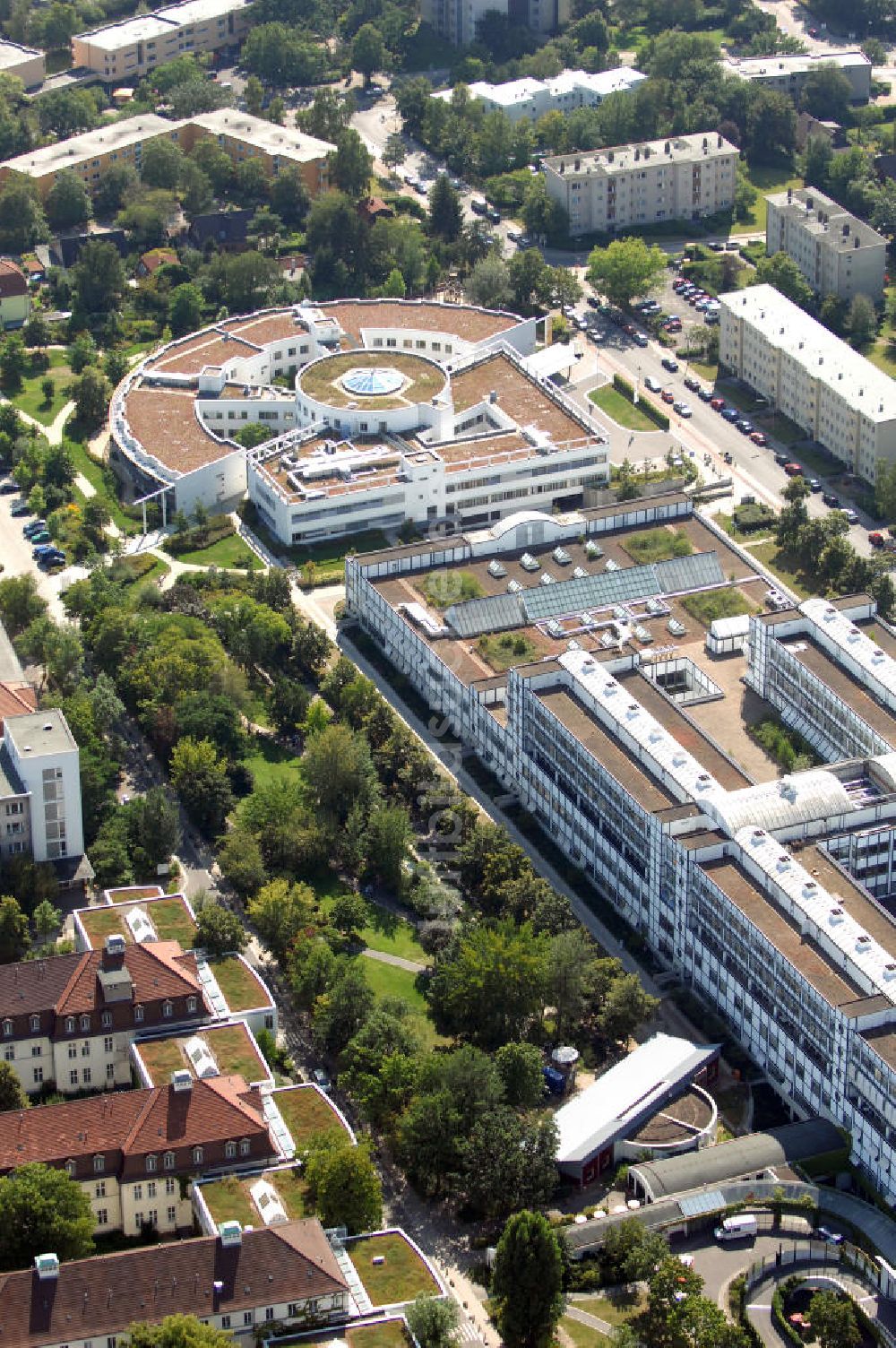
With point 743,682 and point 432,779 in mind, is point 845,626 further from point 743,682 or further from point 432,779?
point 432,779

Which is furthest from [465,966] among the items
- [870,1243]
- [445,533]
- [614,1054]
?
[445,533]

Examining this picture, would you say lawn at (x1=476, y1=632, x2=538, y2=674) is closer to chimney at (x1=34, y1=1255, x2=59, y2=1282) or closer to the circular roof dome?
the circular roof dome

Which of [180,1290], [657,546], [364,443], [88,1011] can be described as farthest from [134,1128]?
[364,443]

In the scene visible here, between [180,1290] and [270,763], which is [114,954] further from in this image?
[270,763]

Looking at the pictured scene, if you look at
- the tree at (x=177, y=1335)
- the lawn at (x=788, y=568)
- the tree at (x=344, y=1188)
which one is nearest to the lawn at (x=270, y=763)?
the tree at (x=344, y=1188)

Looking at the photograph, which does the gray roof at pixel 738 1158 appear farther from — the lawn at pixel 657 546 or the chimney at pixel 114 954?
the lawn at pixel 657 546
